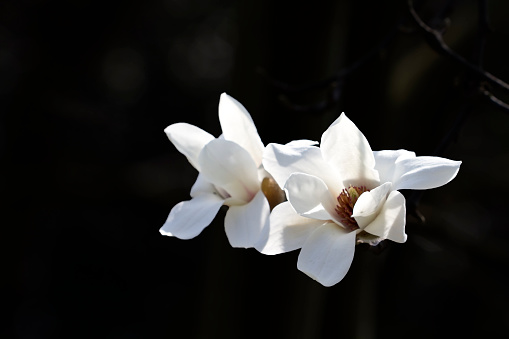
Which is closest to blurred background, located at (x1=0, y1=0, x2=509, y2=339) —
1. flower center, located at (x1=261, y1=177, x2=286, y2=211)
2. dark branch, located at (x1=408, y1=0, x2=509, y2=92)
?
dark branch, located at (x1=408, y1=0, x2=509, y2=92)

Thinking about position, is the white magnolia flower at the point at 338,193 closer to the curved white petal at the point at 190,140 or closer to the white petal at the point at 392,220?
the white petal at the point at 392,220

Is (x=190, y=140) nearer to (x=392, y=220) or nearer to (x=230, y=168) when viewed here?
(x=230, y=168)

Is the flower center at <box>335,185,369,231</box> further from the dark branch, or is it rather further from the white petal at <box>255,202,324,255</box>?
the dark branch

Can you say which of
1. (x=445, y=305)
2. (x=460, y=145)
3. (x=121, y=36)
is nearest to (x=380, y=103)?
(x=460, y=145)

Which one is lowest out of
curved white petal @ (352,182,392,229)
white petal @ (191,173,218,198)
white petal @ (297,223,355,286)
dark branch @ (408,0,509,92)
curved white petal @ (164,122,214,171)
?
white petal @ (297,223,355,286)

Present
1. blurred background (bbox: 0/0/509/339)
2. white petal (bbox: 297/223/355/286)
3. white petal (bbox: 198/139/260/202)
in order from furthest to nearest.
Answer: blurred background (bbox: 0/0/509/339), white petal (bbox: 198/139/260/202), white petal (bbox: 297/223/355/286)
